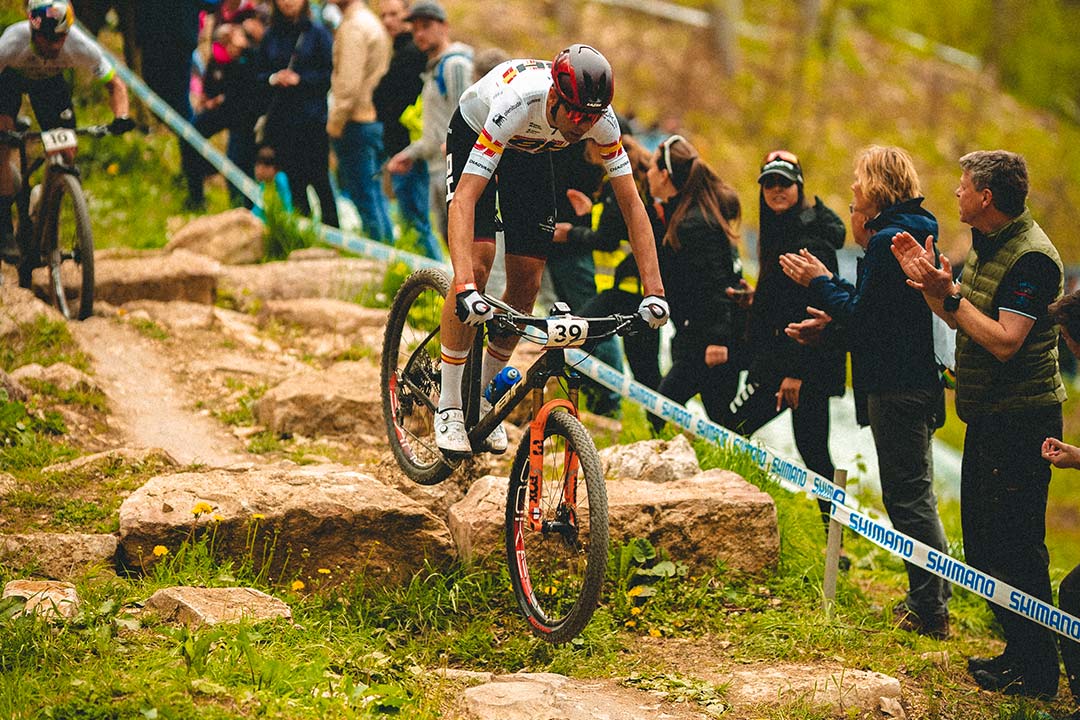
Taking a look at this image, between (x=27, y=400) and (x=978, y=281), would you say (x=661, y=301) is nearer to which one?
(x=978, y=281)

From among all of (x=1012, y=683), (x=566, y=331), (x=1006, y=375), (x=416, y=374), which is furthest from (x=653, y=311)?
(x=1012, y=683)

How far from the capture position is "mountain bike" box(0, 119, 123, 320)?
25.9ft

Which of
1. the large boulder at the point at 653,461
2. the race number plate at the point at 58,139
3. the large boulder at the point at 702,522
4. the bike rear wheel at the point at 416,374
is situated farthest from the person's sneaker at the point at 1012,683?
the race number plate at the point at 58,139

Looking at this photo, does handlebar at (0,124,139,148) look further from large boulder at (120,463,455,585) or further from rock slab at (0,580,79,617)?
rock slab at (0,580,79,617)

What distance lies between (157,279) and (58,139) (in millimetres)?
A: 1537

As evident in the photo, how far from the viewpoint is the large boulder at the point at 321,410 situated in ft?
23.2

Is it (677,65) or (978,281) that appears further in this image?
(677,65)

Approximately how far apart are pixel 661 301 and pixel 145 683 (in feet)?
8.10

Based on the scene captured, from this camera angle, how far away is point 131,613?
4.59m

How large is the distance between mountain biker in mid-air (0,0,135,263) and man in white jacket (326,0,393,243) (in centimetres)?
190

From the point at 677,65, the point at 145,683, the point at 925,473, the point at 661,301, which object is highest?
the point at 677,65

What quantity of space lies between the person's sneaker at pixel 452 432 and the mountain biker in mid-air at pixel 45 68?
4141 millimetres

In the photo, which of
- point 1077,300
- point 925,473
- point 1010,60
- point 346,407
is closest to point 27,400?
point 346,407

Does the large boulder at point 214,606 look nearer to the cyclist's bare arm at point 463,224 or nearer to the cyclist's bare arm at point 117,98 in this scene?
the cyclist's bare arm at point 463,224
